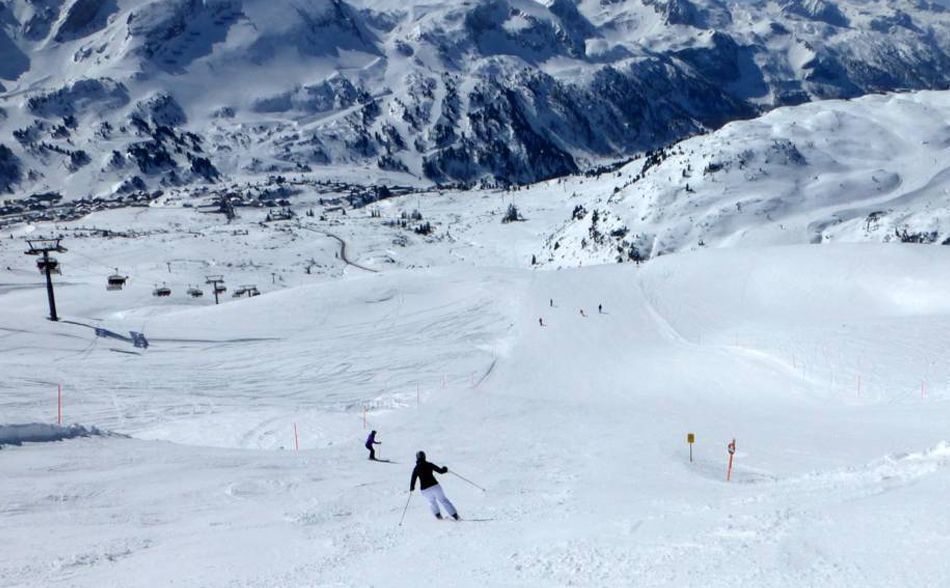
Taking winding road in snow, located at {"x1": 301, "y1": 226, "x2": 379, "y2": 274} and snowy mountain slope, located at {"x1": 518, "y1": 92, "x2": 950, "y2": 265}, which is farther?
winding road in snow, located at {"x1": 301, "y1": 226, "x2": 379, "y2": 274}

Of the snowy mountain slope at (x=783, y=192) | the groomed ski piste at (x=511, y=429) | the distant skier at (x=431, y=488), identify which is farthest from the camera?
the snowy mountain slope at (x=783, y=192)

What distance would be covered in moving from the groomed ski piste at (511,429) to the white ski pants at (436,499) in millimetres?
623

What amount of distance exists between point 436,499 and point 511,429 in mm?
13797

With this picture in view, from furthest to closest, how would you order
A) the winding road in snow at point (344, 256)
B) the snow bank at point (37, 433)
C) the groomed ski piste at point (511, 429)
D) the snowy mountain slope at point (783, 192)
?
the winding road in snow at point (344, 256), the snowy mountain slope at point (783, 192), the snow bank at point (37, 433), the groomed ski piste at point (511, 429)

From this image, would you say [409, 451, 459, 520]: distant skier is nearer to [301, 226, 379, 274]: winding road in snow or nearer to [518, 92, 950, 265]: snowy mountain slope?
[518, 92, 950, 265]: snowy mountain slope

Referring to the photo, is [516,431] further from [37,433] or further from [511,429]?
[37,433]

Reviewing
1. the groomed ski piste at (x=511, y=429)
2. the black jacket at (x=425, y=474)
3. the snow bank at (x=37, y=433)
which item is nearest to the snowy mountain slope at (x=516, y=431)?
the groomed ski piste at (x=511, y=429)

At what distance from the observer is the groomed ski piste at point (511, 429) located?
12195 mm

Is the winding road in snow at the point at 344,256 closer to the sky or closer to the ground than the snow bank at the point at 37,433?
closer to the sky

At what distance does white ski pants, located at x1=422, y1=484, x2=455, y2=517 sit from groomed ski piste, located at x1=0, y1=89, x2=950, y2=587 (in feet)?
2.05

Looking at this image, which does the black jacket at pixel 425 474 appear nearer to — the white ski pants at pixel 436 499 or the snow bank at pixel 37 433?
the white ski pants at pixel 436 499

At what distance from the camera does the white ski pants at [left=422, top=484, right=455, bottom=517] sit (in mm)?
15695

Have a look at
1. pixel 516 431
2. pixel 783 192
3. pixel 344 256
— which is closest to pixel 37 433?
pixel 516 431

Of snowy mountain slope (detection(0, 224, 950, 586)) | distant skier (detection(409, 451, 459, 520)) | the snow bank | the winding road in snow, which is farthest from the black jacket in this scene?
the winding road in snow
